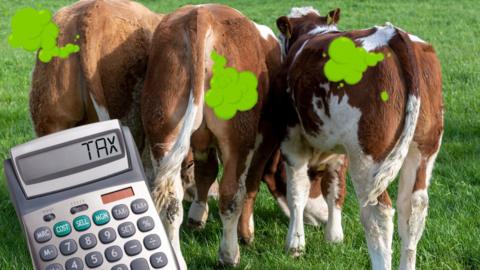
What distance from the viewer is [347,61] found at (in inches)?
107

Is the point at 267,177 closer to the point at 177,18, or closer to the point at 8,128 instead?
the point at 177,18

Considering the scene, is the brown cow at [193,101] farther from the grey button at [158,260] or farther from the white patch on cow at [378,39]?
the grey button at [158,260]

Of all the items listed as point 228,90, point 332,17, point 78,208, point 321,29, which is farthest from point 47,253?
point 332,17

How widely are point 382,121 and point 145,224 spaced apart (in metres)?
1.59

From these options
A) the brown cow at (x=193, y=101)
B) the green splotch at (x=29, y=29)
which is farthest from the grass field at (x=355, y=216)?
the green splotch at (x=29, y=29)

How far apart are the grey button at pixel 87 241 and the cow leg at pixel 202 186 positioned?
8.39 ft

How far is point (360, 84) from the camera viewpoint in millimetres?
3127

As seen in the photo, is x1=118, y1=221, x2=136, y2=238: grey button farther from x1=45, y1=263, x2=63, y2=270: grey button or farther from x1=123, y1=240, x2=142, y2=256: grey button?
x1=45, y1=263, x2=63, y2=270: grey button

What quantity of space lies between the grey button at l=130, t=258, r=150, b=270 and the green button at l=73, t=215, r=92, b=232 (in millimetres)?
167

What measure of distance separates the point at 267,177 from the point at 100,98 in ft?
5.30

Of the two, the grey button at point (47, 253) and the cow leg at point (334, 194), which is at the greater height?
the grey button at point (47, 253)

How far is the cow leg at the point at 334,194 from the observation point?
4.15m

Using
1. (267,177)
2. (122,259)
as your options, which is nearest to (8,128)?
(267,177)

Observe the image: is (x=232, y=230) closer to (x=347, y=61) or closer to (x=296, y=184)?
(x=296, y=184)
